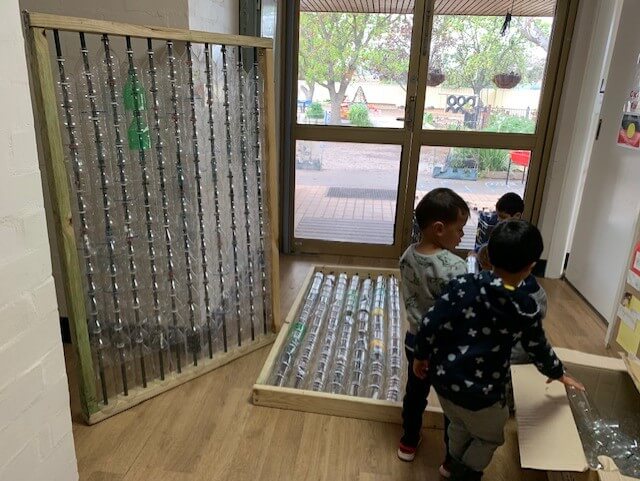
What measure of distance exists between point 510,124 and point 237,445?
2.85 metres

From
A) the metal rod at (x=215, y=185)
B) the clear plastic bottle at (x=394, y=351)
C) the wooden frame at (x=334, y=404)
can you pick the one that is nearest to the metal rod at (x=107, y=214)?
the metal rod at (x=215, y=185)

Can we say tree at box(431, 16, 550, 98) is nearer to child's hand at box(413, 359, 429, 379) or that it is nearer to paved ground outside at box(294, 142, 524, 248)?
paved ground outside at box(294, 142, 524, 248)

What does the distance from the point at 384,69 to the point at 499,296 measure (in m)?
2.66

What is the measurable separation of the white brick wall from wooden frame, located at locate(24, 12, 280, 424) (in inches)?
13.6

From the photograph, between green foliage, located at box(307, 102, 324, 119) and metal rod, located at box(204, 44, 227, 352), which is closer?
metal rod, located at box(204, 44, 227, 352)

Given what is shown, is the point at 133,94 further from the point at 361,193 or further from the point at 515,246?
A: the point at 361,193

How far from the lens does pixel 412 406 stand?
1722 millimetres

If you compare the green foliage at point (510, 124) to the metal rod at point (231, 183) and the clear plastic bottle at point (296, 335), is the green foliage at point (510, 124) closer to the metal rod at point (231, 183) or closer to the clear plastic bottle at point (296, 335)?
the clear plastic bottle at point (296, 335)

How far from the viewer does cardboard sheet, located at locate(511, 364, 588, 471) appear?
4.24ft

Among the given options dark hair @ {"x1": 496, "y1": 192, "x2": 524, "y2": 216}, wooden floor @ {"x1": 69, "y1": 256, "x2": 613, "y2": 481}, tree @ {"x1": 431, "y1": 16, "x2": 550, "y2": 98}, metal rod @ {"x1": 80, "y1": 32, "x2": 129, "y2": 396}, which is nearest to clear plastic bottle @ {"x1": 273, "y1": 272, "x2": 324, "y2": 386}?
wooden floor @ {"x1": 69, "y1": 256, "x2": 613, "y2": 481}

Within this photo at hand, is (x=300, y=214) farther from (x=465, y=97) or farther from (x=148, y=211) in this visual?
(x=148, y=211)

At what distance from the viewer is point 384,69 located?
3.49 m

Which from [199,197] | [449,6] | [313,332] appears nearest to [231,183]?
[199,197]

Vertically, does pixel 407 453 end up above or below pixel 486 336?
below
